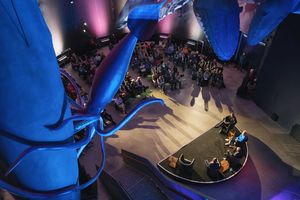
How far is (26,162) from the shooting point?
9.02 feet

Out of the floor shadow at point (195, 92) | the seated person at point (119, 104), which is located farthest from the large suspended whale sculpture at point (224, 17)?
the floor shadow at point (195, 92)

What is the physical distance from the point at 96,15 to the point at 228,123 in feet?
46.4

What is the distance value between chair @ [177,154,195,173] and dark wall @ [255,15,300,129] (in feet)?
19.2

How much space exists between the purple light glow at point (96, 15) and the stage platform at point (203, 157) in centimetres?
1346

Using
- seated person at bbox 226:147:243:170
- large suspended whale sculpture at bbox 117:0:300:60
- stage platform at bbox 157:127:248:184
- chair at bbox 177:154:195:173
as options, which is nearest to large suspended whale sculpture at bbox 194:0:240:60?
large suspended whale sculpture at bbox 117:0:300:60

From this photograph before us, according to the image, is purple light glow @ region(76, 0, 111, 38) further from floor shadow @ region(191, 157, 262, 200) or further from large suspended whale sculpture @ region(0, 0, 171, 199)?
large suspended whale sculpture @ region(0, 0, 171, 199)

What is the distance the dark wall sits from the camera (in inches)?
438

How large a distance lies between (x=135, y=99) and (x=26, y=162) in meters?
11.4

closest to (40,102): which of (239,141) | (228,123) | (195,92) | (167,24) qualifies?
(239,141)

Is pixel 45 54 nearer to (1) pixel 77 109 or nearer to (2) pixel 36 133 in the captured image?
(2) pixel 36 133

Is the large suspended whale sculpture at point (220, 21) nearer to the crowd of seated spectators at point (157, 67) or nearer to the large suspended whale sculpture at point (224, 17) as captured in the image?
the large suspended whale sculpture at point (224, 17)

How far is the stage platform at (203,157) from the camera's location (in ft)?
31.0

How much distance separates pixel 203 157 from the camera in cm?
1020

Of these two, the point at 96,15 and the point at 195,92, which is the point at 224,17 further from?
the point at 96,15
